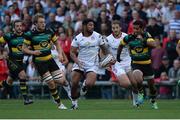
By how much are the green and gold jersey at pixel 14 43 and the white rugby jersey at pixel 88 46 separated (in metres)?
2.49

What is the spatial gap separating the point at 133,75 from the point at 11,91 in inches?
328

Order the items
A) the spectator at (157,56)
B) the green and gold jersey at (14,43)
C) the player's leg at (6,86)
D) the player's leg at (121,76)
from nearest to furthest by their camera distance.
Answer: the player's leg at (121,76)
the green and gold jersey at (14,43)
the player's leg at (6,86)
the spectator at (157,56)

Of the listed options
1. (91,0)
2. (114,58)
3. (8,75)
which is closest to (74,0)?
(91,0)

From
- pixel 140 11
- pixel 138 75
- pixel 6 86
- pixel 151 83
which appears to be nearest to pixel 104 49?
pixel 138 75

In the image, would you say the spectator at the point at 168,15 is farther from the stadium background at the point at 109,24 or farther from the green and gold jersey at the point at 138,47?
the green and gold jersey at the point at 138,47

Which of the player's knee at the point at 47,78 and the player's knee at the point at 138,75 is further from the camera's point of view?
the player's knee at the point at 138,75

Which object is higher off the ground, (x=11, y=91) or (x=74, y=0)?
(x=74, y=0)

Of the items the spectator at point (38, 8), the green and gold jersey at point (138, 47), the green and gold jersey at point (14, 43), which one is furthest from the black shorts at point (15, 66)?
the spectator at point (38, 8)

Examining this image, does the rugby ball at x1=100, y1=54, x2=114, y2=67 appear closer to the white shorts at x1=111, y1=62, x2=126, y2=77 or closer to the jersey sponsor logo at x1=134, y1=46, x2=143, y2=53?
the white shorts at x1=111, y1=62, x2=126, y2=77

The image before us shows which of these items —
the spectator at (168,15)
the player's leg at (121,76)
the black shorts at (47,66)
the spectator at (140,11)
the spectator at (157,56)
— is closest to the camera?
the black shorts at (47,66)

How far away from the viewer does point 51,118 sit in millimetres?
15781

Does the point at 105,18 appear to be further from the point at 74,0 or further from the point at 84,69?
the point at 84,69

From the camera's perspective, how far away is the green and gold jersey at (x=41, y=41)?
63.9 ft

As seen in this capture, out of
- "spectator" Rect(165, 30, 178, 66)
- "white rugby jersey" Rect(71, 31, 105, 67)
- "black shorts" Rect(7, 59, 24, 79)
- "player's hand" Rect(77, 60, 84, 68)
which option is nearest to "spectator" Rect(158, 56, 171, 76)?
"spectator" Rect(165, 30, 178, 66)
